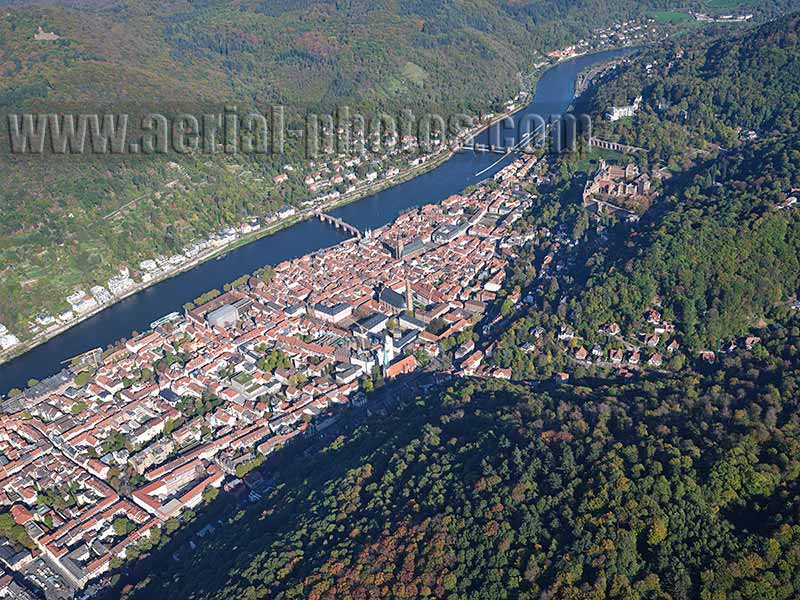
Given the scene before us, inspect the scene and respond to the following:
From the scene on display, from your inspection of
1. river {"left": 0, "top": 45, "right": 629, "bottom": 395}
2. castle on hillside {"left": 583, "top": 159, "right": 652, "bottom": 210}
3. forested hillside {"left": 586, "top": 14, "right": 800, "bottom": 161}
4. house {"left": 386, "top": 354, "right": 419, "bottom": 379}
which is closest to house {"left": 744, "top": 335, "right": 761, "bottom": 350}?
house {"left": 386, "top": 354, "right": 419, "bottom": 379}

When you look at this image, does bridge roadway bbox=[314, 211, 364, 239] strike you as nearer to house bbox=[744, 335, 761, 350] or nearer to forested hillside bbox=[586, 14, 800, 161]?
forested hillside bbox=[586, 14, 800, 161]

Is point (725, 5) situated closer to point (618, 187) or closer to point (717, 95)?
point (717, 95)

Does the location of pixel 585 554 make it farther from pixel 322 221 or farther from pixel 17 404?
pixel 322 221

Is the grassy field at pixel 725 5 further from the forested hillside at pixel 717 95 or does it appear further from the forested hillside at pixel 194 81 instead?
the forested hillside at pixel 717 95

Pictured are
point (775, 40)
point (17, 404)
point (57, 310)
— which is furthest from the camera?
point (775, 40)

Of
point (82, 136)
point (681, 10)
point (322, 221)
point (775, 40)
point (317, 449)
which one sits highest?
point (681, 10)

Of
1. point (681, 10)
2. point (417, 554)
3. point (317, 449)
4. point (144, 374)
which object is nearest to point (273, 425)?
point (317, 449)
